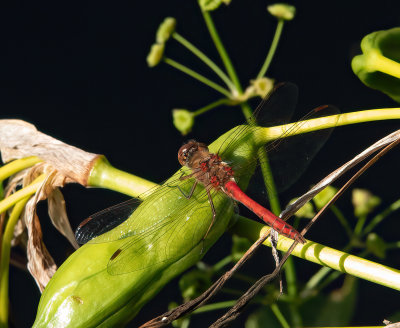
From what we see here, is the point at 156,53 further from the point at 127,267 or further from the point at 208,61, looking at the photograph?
the point at 127,267

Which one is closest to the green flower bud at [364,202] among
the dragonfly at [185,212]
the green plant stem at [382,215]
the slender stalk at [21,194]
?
the green plant stem at [382,215]

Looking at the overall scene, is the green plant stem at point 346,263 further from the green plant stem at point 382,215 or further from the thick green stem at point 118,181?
the green plant stem at point 382,215

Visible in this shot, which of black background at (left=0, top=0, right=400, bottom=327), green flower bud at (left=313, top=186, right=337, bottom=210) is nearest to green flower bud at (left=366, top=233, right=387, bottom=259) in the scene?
green flower bud at (left=313, top=186, right=337, bottom=210)

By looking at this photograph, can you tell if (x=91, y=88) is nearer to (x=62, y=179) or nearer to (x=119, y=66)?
(x=119, y=66)

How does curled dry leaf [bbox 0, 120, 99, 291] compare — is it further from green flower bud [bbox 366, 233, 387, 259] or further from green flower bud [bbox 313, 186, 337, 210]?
green flower bud [bbox 366, 233, 387, 259]

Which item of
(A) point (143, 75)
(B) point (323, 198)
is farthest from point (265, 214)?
(A) point (143, 75)
